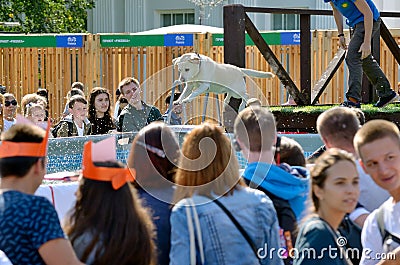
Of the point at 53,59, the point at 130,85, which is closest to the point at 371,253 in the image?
the point at 130,85

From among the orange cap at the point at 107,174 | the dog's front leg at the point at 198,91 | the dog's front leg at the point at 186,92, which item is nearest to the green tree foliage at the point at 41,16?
the dog's front leg at the point at 186,92

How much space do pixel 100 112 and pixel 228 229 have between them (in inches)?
241

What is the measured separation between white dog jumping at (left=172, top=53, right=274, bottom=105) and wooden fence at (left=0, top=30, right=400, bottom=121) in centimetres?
666

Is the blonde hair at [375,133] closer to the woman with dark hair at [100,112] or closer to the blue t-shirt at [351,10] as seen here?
the blue t-shirt at [351,10]

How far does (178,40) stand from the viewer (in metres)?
21.5

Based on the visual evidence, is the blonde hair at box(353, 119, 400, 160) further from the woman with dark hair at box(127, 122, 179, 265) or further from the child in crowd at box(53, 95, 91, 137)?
the child in crowd at box(53, 95, 91, 137)

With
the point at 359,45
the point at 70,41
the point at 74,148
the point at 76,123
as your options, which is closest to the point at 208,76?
the point at 76,123

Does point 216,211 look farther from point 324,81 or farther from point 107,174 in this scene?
point 324,81

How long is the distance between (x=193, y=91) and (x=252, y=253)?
22.1 ft

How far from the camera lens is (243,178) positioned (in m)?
5.18

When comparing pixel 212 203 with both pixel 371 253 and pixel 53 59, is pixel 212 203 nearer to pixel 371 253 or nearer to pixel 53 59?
pixel 371 253

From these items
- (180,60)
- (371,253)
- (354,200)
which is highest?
(180,60)

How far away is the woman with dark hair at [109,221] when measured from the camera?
174 inches

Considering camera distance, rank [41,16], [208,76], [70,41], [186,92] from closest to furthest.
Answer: [208,76], [186,92], [70,41], [41,16]
